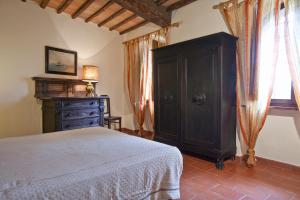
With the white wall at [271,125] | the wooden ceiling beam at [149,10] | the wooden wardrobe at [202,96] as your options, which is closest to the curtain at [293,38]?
the white wall at [271,125]

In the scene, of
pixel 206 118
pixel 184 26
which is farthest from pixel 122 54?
pixel 206 118

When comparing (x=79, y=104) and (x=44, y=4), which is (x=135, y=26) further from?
(x=79, y=104)

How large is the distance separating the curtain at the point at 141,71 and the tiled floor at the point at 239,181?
1.93 meters

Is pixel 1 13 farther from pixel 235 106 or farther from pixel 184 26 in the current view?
pixel 235 106

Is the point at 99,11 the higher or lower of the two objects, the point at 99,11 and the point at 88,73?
the higher

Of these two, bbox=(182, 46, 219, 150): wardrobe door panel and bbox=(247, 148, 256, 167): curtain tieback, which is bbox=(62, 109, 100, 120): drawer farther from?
bbox=(247, 148, 256, 167): curtain tieback

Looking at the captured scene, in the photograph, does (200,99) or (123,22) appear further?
(123,22)

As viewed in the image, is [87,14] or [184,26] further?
[87,14]

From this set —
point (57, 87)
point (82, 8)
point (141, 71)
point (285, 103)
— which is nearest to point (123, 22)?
point (82, 8)

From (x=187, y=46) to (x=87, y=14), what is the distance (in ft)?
8.38

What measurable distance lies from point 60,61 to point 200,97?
298 cm

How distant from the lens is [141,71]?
450 cm

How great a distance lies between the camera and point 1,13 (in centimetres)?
333

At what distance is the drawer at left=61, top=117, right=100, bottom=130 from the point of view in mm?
3352
